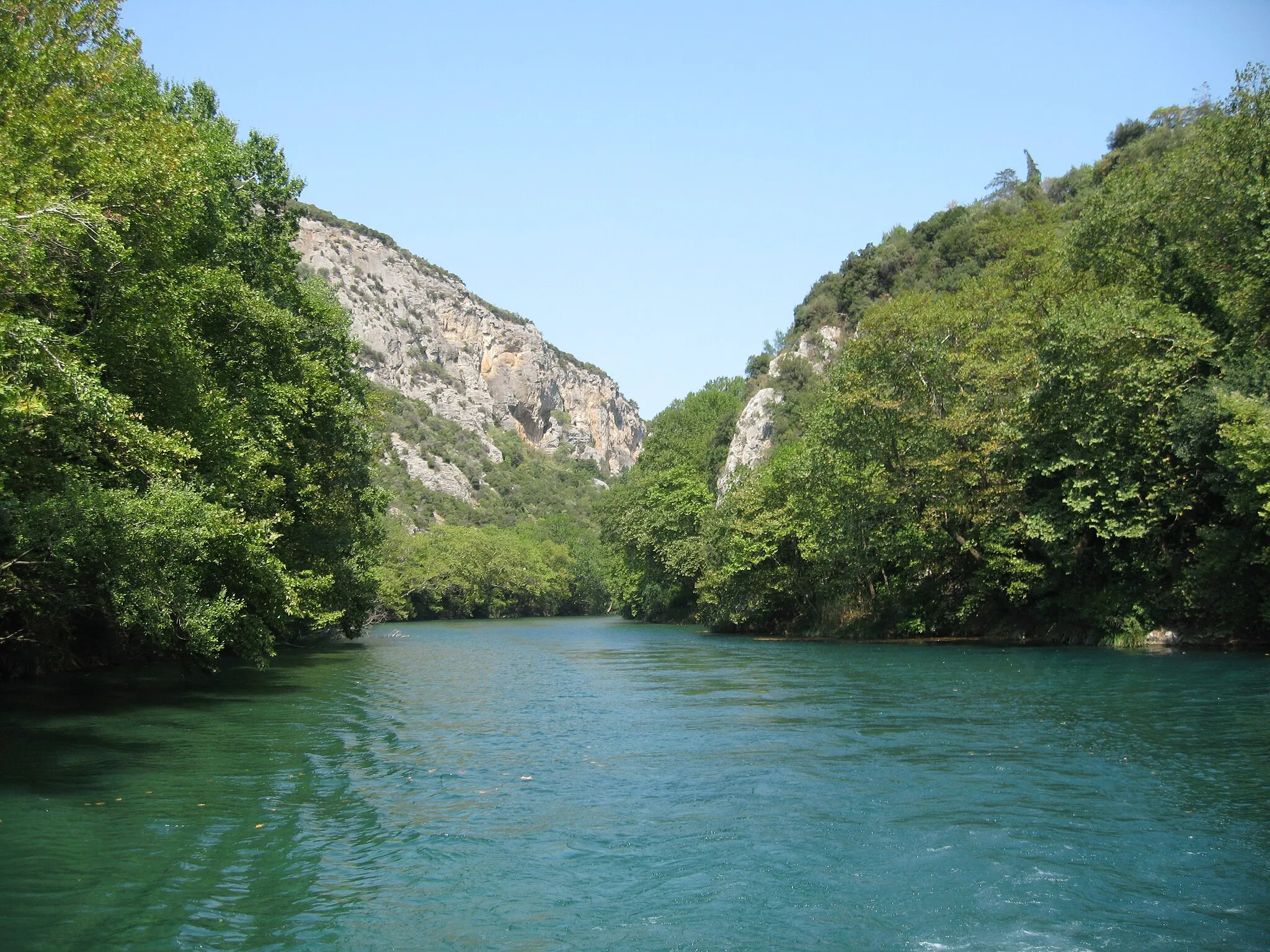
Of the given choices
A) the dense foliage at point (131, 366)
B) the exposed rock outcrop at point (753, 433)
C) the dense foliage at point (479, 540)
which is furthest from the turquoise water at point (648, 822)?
the exposed rock outcrop at point (753, 433)

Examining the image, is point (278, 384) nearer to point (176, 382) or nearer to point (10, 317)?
point (176, 382)

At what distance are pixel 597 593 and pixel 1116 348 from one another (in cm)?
9443

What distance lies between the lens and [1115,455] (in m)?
32.9

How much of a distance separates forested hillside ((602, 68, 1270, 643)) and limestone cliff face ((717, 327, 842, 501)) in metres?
25.2

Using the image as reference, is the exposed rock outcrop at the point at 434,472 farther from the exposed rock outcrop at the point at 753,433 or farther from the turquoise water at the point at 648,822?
the turquoise water at the point at 648,822

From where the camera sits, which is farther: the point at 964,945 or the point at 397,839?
the point at 397,839

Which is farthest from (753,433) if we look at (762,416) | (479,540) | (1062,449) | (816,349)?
(1062,449)

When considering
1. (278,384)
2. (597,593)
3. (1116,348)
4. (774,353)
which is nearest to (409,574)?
(597,593)

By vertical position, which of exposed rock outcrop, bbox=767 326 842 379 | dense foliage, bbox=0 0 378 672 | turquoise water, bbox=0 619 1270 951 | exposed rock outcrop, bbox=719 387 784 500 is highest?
exposed rock outcrop, bbox=767 326 842 379

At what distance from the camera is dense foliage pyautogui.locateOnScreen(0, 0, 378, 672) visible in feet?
45.3

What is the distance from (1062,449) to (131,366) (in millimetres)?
30150

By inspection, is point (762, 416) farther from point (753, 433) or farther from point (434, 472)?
point (434, 472)

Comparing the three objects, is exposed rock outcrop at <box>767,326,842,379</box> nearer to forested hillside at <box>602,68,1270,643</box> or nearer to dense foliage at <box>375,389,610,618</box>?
dense foliage at <box>375,389,610,618</box>

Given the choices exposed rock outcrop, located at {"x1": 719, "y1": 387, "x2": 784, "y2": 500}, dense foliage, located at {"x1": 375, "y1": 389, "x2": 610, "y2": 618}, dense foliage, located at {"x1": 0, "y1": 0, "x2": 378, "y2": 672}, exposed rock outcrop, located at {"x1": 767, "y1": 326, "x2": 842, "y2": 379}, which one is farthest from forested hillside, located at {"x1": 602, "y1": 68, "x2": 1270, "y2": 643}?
exposed rock outcrop, located at {"x1": 767, "y1": 326, "x2": 842, "y2": 379}
